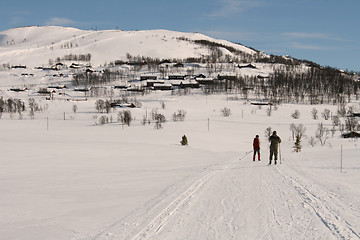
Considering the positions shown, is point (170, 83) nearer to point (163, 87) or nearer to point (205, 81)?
point (163, 87)

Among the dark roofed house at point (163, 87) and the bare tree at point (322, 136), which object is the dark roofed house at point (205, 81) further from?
the bare tree at point (322, 136)

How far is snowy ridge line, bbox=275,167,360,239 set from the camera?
522 cm

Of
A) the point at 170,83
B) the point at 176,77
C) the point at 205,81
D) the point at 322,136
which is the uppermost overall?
the point at 176,77

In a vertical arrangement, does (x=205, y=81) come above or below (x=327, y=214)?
above

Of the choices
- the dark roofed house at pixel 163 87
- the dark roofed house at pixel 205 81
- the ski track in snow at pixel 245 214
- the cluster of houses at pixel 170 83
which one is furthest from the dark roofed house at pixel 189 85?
the ski track in snow at pixel 245 214

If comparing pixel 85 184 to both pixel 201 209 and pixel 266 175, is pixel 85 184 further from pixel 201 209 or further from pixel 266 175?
pixel 266 175

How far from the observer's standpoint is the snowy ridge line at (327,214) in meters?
5.22

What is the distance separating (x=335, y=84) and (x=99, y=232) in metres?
132

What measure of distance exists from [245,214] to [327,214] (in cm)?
163

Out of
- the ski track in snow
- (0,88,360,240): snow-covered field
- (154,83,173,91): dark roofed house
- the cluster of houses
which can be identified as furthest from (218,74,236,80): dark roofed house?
the ski track in snow

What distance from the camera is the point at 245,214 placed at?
639cm

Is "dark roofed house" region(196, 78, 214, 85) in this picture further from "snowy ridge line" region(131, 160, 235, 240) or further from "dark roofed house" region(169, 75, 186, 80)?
"snowy ridge line" region(131, 160, 235, 240)

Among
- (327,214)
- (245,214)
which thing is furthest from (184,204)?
(327,214)

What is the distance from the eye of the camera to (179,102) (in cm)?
8762
